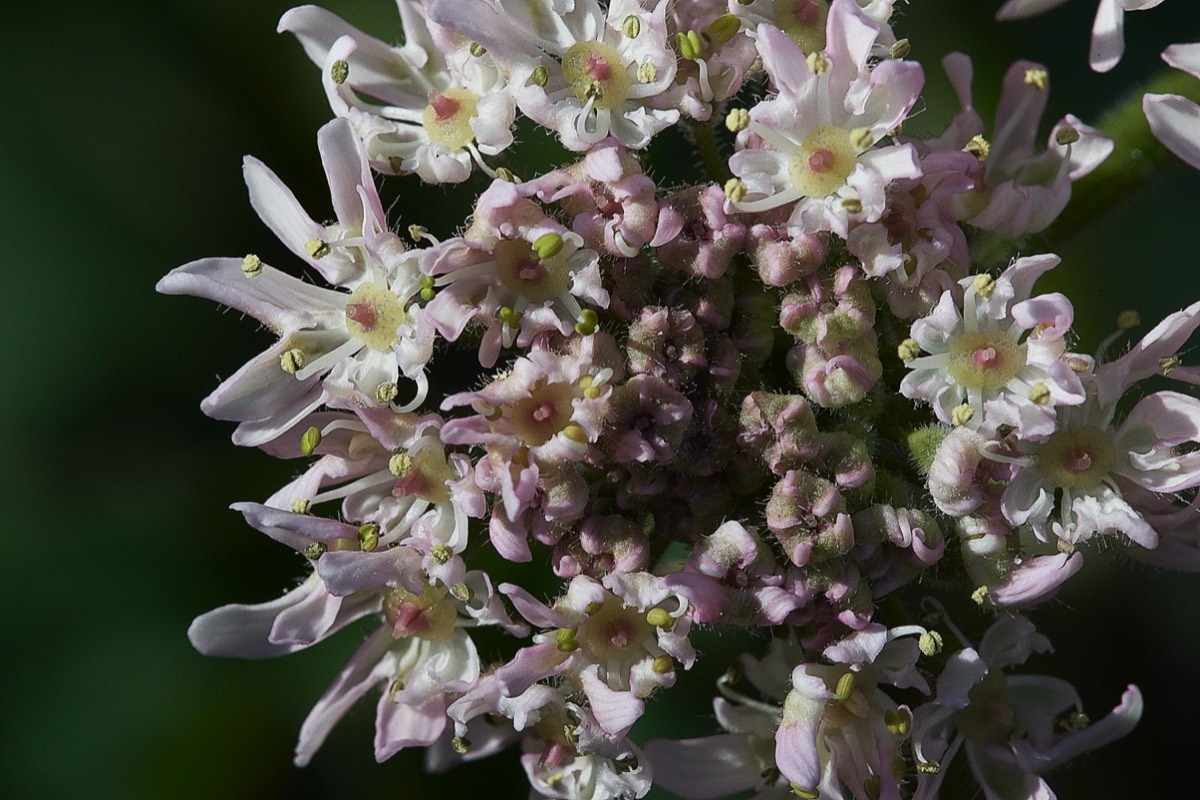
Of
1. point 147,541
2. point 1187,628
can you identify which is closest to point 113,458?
point 147,541

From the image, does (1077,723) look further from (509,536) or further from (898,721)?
(509,536)

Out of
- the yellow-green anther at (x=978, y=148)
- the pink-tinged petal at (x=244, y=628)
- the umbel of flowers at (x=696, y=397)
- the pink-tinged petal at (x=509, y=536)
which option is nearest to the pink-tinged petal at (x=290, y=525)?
→ the umbel of flowers at (x=696, y=397)

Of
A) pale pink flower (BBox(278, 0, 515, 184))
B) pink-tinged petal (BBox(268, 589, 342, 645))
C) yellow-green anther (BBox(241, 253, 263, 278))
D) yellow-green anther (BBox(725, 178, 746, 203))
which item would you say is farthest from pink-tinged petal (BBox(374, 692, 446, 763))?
yellow-green anther (BBox(725, 178, 746, 203))

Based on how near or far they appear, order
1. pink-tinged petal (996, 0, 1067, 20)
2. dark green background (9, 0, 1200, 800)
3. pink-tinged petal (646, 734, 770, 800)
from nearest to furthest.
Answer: pink-tinged petal (646, 734, 770, 800) < pink-tinged petal (996, 0, 1067, 20) < dark green background (9, 0, 1200, 800)

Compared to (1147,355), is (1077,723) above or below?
below

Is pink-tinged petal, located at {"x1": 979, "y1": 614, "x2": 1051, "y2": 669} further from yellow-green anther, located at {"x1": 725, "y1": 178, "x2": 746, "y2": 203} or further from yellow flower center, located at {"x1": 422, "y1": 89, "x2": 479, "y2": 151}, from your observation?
yellow flower center, located at {"x1": 422, "y1": 89, "x2": 479, "y2": 151}

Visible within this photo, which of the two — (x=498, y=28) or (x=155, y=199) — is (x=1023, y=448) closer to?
(x=498, y=28)

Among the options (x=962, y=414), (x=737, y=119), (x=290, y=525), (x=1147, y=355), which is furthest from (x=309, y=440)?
(x=1147, y=355)

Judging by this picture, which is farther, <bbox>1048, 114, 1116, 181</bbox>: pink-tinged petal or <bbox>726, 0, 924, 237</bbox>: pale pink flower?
<bbox>1048, 114, 1116, 181</bbox>: pink-tinged petal
